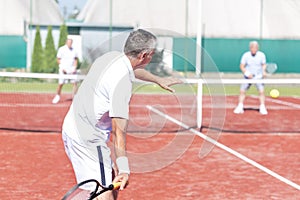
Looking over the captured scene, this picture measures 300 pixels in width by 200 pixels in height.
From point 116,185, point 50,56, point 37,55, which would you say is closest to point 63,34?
point 50,56

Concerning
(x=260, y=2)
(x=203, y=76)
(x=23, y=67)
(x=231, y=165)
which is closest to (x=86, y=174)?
(x=231, y=165)

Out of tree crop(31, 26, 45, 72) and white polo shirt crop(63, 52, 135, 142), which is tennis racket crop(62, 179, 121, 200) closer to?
white polo shirt crop(63, 52, 135, 142)

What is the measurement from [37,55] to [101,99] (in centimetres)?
2105

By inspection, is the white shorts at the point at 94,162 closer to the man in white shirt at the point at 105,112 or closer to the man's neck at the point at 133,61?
the man in white shirt at the point at 105,112

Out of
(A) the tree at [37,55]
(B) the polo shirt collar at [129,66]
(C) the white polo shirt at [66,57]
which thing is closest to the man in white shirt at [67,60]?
(C) the white polo shirt at [66,57]

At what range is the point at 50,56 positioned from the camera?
2503 centimetres

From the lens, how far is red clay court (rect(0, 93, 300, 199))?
22.4ft

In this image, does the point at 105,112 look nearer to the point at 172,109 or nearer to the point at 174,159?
the point at 174,159

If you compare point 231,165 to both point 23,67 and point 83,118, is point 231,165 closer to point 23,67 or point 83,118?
point 83,118

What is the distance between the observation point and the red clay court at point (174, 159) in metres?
6.84

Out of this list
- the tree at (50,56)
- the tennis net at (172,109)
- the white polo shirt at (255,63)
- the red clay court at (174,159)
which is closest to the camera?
the red clay court at (174,159)

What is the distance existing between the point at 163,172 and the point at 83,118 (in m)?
3.85

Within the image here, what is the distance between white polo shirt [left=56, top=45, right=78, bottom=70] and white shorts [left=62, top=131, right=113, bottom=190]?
11.8 m

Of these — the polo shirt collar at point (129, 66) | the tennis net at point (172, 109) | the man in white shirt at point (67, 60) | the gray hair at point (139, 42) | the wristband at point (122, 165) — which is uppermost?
the gray hair at point (139, 42)
